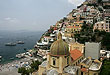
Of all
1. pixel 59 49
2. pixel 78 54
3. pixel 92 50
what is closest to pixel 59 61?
pixel 59 49

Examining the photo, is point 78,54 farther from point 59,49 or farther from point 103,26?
point 103,26

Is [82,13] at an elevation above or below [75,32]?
above

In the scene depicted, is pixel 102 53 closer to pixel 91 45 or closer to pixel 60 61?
pixel 91 45

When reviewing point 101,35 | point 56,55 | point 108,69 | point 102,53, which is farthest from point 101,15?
point 56,55

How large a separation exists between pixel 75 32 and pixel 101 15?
29677 millimetres

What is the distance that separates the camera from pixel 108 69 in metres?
24.7

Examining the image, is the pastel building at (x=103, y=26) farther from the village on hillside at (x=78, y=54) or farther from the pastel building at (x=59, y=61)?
the pastel building at (x=59, y=61)

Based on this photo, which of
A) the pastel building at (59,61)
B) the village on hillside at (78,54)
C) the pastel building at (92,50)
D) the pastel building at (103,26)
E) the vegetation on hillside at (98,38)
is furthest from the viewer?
the pastel building at (103,26)

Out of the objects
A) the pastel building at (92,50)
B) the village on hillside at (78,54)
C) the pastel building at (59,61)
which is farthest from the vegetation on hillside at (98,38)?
the pastel building at (59,61)

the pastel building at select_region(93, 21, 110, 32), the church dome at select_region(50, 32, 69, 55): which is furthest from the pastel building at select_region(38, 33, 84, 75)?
the pastel building at select_region(93, 21, 110, 32)

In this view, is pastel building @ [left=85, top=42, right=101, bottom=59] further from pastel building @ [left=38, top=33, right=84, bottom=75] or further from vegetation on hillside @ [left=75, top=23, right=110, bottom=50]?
pastel building @ [left=38, top=33, right=84, bottom=75]

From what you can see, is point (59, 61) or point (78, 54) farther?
point (78, 54)

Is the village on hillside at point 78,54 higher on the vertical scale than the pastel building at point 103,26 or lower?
lower

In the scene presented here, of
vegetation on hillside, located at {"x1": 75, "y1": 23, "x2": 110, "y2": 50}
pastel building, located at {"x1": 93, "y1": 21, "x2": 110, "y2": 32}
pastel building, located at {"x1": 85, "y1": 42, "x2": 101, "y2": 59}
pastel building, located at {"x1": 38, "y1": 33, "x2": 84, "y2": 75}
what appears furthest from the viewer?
pastel building, located at {"x1": 93, "y1": 21, "x2": 110, "y2": 32}
